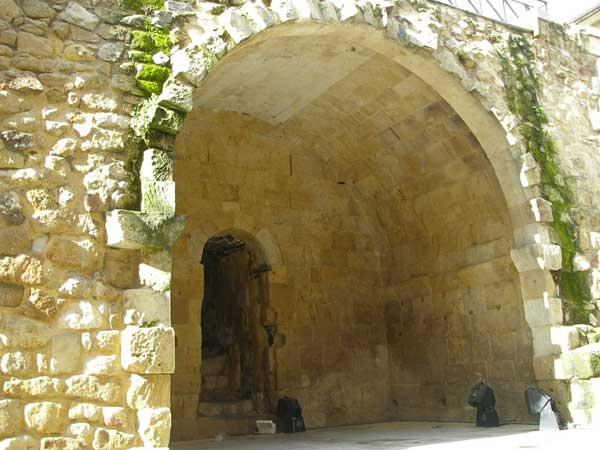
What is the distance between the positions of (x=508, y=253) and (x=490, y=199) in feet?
2.03

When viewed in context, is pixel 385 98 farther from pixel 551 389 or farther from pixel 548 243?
pixel 551 389

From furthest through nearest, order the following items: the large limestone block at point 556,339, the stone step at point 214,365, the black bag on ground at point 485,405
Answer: the stone step at point 214,365
the black bag on ground at point 485,405
the large limestone block at point 556,339

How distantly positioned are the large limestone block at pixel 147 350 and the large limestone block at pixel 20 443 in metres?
0.68

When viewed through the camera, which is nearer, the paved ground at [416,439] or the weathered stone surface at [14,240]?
the weathered stone surface at [14,240]

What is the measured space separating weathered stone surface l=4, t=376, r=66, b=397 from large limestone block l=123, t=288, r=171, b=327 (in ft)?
1.88

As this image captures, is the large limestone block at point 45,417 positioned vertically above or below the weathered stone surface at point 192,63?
below

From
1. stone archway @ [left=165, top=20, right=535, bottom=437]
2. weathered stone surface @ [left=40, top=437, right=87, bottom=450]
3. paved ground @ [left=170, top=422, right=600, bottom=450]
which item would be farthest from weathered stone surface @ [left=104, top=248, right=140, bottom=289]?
stone archway @ [left=165, top=20, right=535, bottom=437]

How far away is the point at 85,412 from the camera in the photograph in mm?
4137

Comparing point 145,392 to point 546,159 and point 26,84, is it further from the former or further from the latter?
point 546,159

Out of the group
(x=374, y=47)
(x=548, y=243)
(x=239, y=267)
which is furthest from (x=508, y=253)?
(x=239, y=267)

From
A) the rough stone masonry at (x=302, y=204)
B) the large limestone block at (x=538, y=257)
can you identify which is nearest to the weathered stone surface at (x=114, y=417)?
the rough stone masonry at (x=302, y=204)

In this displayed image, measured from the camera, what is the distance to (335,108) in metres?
7.62

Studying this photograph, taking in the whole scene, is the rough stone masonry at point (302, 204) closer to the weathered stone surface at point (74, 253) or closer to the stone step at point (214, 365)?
the weathered stone surface at point (74, 253)

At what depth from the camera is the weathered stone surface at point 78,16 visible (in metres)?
4.67
